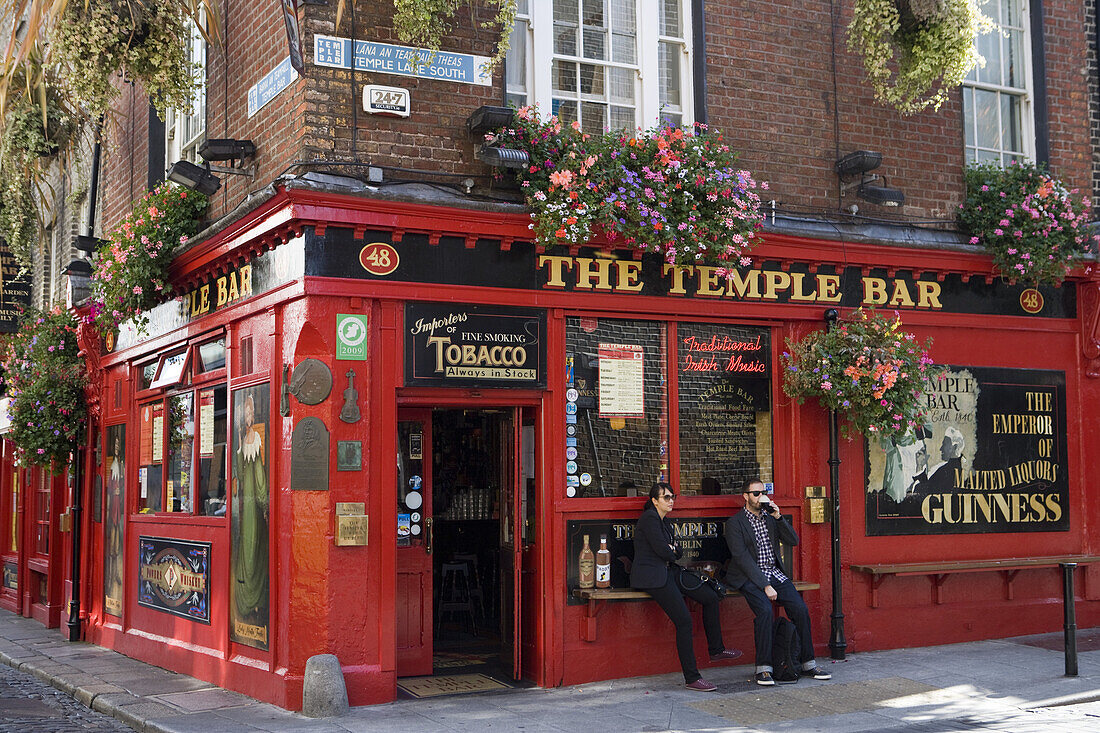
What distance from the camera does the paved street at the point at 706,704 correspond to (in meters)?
7.97

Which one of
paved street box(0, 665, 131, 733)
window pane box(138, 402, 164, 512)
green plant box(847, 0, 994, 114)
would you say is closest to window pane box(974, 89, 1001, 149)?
green plant box(847, 0, 994, 114)

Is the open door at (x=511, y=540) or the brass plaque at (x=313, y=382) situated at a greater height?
the brass plaque at (x=313, y=382)

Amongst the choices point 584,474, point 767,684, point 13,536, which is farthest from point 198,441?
point 13,536

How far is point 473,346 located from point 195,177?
3.42 meters

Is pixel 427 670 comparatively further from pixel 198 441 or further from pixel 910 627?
pixel 910 627

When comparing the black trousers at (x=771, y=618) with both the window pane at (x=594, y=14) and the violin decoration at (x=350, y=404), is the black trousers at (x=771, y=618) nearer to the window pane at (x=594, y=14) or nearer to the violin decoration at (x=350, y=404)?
the violin decoration at (x=350, y=404)

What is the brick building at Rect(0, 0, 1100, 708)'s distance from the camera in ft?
29.2

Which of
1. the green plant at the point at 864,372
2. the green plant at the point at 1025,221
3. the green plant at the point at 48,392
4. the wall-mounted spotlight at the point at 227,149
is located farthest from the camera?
the green plant at the point at 48,392

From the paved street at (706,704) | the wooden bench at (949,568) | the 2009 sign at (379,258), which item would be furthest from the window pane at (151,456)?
the wooden bench at (949,568)

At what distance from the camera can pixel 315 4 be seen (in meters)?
8.98

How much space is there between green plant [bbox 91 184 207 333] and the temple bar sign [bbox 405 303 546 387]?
3581 mm

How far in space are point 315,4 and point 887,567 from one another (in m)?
7.38

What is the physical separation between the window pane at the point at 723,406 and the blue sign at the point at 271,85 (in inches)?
165

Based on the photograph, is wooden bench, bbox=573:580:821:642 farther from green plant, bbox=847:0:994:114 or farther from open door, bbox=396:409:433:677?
green plant, bbox=847:0:994:114
